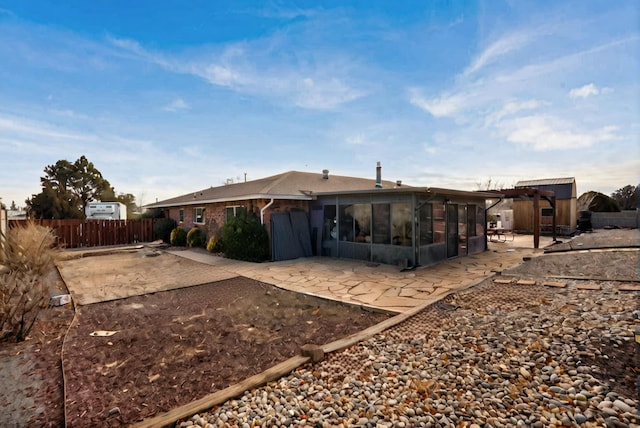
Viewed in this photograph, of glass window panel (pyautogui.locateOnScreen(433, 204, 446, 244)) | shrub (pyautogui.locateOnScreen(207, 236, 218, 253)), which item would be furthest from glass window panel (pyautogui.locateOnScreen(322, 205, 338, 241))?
shrub (pyautogui.locateOnScreen(207, 236, 218, 253))

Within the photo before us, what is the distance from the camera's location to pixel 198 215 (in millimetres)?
15406

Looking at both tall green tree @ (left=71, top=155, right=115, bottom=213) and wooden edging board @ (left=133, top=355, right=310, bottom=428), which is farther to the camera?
tall green tree @ (left=71, top=155, right=115, bottom=213)

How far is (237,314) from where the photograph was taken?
5.23 m

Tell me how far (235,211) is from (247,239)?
2092 millimetres

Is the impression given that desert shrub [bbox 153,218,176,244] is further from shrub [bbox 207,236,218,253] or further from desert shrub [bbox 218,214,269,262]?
desert shrub [bbox 218,214,269,262]

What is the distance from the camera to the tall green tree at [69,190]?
24016 millimetres

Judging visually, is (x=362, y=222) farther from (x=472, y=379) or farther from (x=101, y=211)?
(x=101, y=211)

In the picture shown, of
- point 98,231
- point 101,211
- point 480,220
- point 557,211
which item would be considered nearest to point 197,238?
point 98,231

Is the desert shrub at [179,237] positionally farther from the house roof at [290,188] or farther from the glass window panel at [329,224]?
the glass window panel at [329,224]

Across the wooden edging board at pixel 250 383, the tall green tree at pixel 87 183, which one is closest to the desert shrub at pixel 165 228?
the wooden edging board at pixel 250 383

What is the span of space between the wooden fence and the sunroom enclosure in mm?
12647

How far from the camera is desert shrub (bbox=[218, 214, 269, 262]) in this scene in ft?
34.8

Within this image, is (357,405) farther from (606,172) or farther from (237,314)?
(606,172)

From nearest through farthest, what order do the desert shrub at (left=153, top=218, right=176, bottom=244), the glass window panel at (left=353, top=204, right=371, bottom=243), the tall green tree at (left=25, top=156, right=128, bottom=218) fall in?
the glass window panel at (left=353, top=204, right=371, bottom=243) < the desert shrub at (left=153, top=218, right=176, bottom=244) < the tall green tree at (left=25, top=156, right=128, bottom=218)
